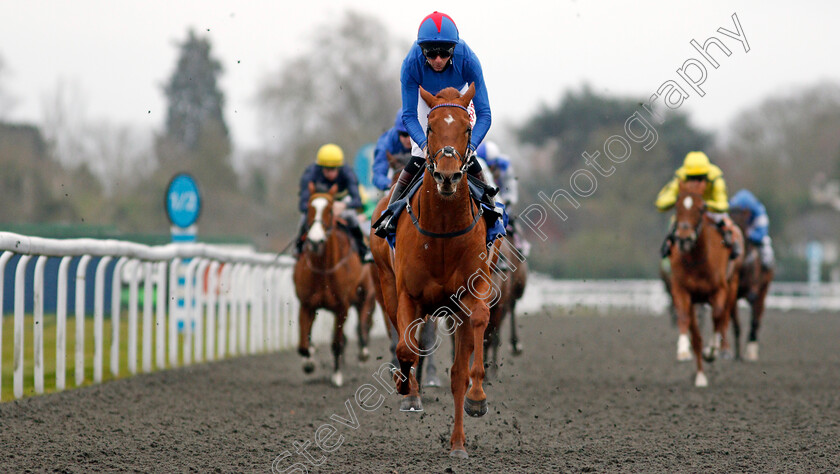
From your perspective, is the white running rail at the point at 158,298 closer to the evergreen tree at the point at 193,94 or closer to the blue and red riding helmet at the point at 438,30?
the blue and red riding helmet at the point at 438,30

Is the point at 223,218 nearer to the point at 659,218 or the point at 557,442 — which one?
the point at 659,218

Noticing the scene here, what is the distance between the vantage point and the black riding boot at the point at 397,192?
6125 millimetres

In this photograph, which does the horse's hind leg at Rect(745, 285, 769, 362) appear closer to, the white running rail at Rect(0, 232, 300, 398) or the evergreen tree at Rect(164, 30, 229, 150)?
the white running rail at Rect(0, 232, 300, 398)

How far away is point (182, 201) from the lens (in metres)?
12.9

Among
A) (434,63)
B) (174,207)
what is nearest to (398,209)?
(434,63)

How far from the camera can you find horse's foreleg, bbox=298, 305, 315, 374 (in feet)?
32.5

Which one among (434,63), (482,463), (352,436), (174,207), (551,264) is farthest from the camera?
(551,264)

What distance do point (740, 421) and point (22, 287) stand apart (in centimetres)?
515

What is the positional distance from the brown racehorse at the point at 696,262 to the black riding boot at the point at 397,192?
196 inches

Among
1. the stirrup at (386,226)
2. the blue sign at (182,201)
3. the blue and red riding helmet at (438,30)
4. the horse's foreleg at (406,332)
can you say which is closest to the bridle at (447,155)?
the stirrup at (386,226)

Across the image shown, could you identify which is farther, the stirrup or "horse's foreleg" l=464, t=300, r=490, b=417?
the stirrup

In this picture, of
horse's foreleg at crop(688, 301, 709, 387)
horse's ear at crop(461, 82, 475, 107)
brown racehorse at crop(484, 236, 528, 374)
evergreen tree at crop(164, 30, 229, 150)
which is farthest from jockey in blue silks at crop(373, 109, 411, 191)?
evergreen tree at crop(164, 30, 229, 150)

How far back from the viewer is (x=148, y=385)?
8.72 metres

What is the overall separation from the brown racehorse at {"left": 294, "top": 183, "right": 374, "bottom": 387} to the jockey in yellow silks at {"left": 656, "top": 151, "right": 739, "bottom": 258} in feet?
11.7
